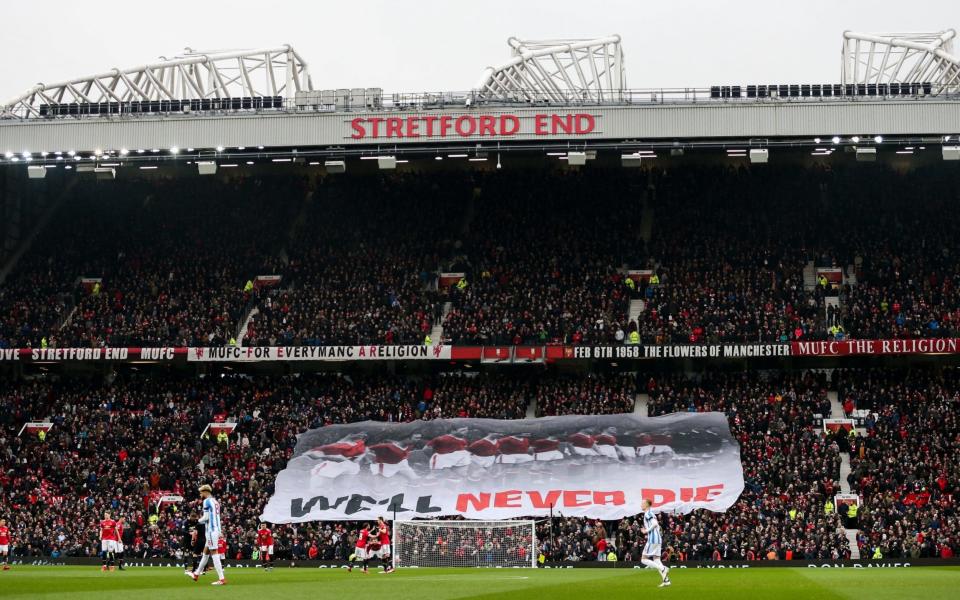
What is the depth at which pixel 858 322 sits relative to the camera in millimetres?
53656

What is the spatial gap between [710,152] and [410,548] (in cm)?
2540

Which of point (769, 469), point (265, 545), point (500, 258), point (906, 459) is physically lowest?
point (265, 545)

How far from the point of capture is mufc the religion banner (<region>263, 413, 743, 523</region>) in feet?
163

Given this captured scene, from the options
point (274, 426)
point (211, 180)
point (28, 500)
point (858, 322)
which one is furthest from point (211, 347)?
point (858, 322)

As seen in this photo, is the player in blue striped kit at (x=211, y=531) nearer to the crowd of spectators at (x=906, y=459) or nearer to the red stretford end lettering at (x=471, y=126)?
the crowd of spectators at (x=906, y=459)

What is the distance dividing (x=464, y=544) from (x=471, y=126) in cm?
2018

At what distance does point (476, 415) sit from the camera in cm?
5472

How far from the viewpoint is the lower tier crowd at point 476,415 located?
4547cm

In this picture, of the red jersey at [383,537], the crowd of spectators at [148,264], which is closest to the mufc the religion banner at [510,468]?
the crowd of spectators at [148,264]

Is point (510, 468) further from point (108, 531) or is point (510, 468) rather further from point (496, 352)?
point (108, 531)

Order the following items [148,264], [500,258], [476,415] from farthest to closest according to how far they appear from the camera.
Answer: [148,264] < [500,258] < [476,415]

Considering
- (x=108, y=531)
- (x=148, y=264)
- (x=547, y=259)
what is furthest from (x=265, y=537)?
(x=148, y=264)

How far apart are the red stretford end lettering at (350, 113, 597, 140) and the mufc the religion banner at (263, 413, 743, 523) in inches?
523

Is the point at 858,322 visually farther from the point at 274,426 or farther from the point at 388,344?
the point at 274,426
